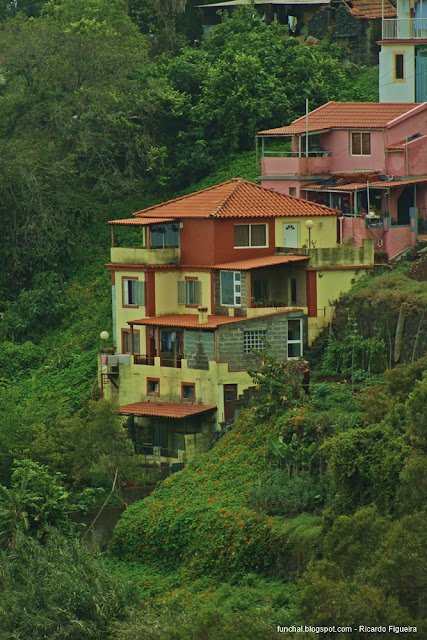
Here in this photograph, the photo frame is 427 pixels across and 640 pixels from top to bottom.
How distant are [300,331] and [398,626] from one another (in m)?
22.1

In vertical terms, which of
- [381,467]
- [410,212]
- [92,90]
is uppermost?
[92,90]

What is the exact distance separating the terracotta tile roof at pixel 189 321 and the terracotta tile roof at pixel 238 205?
10.5 ft

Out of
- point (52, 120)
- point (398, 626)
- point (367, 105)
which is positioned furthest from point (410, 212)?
point (398, 626)

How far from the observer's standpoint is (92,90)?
67.7 metres

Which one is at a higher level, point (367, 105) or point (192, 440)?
point (367, 105)

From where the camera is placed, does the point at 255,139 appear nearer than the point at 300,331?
No

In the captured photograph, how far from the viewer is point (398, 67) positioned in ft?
217

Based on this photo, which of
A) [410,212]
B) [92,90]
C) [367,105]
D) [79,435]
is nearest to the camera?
[79,435]

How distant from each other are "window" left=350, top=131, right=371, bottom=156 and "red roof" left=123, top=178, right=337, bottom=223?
14.9ft

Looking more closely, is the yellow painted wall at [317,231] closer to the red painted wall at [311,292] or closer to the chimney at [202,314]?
the red painted wall at [311,292]

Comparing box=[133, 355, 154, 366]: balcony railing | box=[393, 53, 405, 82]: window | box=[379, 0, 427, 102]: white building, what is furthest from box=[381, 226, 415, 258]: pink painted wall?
box=[393, 53, 405, 82]: window

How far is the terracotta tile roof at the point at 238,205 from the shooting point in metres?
56.6

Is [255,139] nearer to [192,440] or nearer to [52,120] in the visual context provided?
[52,120]

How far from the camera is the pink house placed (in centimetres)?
5844
